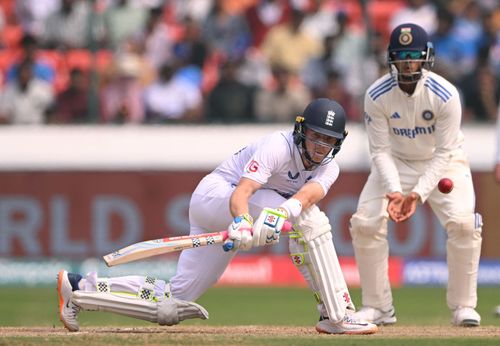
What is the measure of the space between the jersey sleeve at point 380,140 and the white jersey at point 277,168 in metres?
0.99

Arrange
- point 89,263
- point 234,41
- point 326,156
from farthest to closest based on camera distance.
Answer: point 234,41, point 89,263, point 326,156

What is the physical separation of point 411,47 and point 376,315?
1921mm

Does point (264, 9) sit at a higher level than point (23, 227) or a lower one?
higher

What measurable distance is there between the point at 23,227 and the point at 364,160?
394 cm

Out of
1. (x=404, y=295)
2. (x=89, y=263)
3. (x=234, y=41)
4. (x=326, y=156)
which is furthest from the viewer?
(x=234, y=41)

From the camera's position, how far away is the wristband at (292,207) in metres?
7.20

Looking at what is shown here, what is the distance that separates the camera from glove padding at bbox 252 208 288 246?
7127 millimetres

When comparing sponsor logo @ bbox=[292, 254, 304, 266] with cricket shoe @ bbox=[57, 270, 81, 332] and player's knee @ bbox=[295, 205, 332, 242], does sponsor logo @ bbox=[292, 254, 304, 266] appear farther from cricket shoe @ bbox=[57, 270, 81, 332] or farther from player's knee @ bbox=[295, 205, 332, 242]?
cricket shoe @ bbox=[57, 270, 81, 332]

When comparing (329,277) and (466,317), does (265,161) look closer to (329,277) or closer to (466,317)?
(329,277)

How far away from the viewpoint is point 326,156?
7.59 metres

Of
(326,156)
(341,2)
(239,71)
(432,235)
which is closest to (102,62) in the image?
(239,71)

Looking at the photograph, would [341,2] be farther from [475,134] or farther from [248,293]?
[248,293]

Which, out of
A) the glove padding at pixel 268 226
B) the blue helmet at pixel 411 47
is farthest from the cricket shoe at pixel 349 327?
the blue helmet at pixel 411 47

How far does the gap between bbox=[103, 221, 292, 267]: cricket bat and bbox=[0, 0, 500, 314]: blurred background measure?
6271mm
